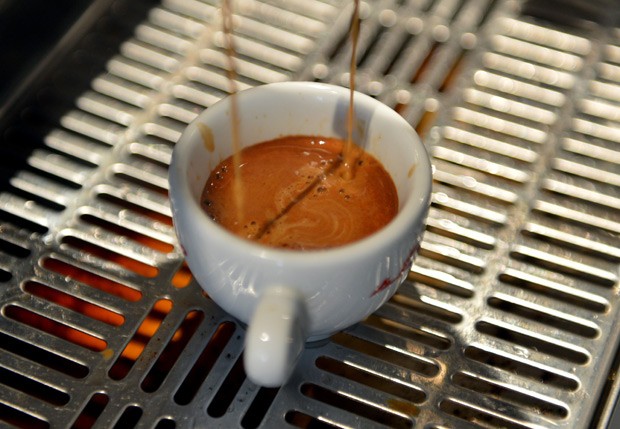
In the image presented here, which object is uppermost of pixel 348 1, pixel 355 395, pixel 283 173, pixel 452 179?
pixel 348 1

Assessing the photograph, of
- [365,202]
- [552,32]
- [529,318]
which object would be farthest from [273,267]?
[552,32]

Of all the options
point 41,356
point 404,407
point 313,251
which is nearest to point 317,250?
point 313,251

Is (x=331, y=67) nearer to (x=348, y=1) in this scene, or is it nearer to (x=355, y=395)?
(x=348, y=1)

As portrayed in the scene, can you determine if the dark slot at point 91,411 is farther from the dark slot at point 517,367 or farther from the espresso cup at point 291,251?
the dark slot at point 517,367

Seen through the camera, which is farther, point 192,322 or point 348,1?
point 348,1

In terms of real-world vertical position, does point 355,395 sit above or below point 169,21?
below

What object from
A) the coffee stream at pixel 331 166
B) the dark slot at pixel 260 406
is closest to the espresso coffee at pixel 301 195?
the coffee stream at pixel 331 166

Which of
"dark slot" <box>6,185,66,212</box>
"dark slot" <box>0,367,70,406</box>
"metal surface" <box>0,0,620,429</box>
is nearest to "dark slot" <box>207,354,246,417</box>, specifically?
"metal surface" <box>0,0,620,429</box>

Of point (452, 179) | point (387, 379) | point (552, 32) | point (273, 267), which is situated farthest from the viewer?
point (552, 32)
